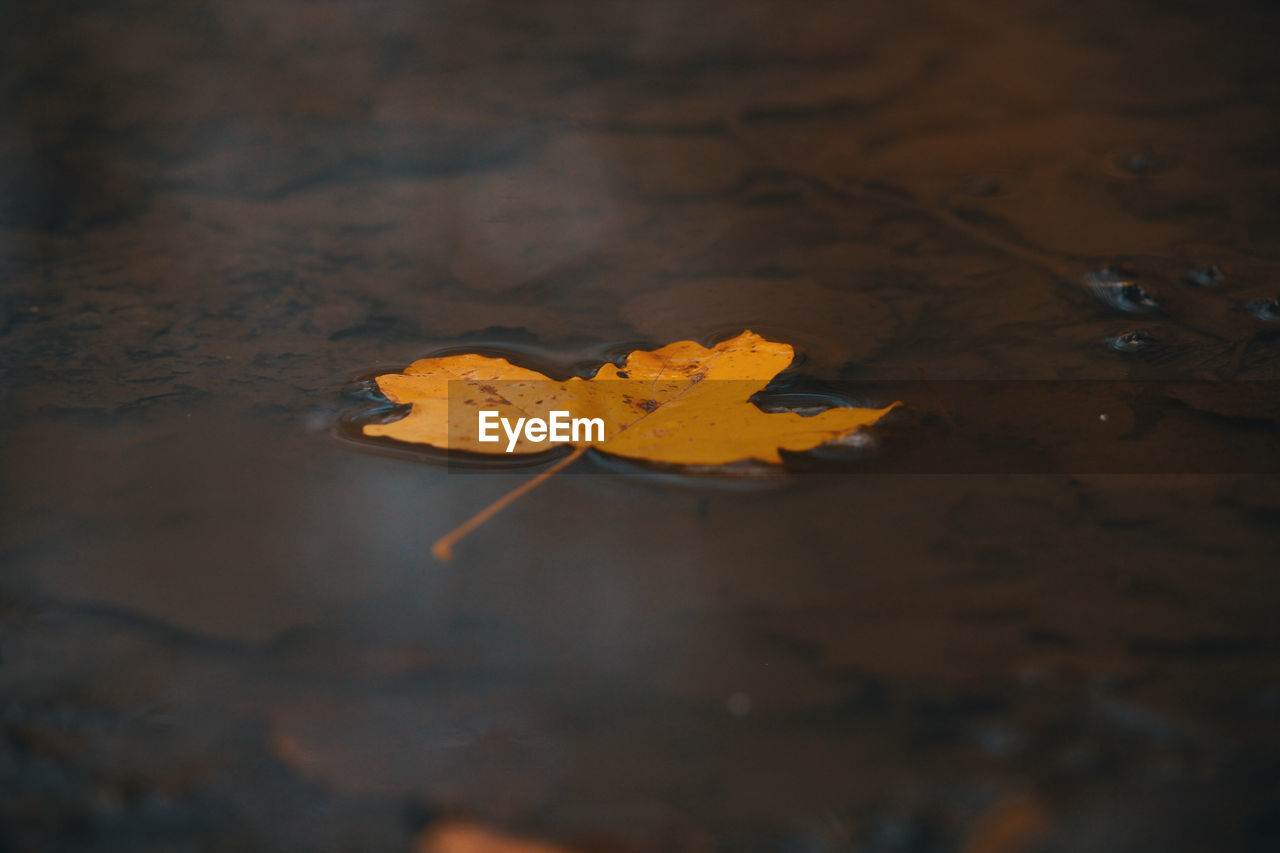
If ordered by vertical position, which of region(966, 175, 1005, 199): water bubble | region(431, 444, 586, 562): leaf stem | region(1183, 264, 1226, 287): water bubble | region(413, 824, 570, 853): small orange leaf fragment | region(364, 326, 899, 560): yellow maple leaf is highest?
region(966, 175, 1005, 199): water bubble

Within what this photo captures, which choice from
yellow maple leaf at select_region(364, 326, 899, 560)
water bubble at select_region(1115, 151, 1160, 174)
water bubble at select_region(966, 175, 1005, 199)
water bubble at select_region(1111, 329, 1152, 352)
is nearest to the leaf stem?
yellow maple leaf at select_region(364, 326, 899, 560)

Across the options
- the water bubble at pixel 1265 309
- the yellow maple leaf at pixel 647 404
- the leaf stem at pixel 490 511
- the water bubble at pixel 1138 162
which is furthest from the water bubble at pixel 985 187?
the leaf stem at pixel 490 511

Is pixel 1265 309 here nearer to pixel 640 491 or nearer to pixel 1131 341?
pixel 1131 341

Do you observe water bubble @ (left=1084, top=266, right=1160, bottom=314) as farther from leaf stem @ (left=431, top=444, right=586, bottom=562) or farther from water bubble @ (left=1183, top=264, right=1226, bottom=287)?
leaf stem @ (left=431, top=444, right=586, bottom=562)

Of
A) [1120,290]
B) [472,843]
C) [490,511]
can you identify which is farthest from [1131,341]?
[472,843]

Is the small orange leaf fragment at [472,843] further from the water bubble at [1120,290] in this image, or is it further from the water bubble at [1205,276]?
the water bubble at [1205,276]

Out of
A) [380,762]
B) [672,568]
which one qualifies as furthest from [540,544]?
[380,762]

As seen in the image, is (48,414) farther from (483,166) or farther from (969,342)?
(969,342)
